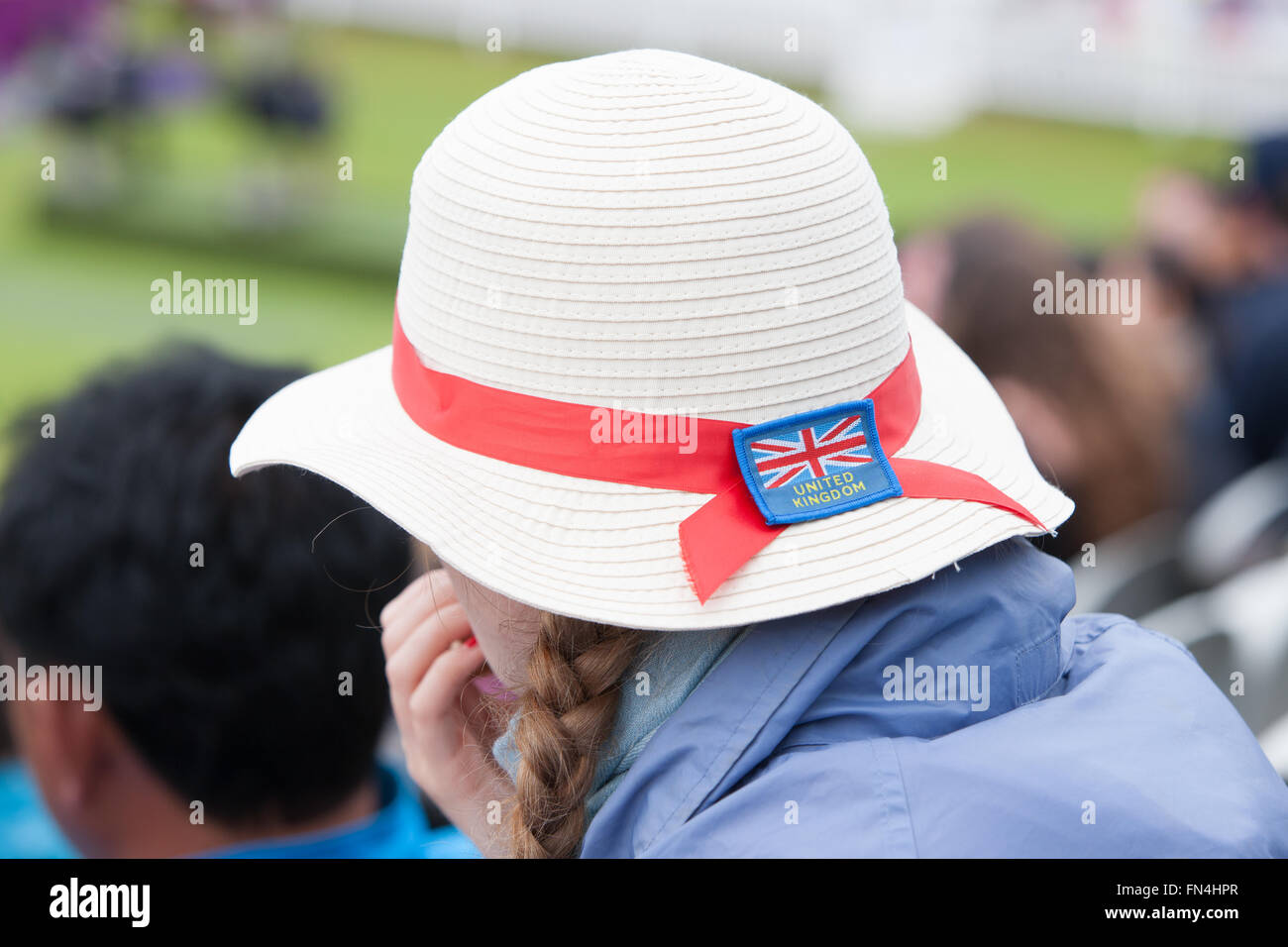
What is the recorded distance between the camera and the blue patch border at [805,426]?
4.15ft

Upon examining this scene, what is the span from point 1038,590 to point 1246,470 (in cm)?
374

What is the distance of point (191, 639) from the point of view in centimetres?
170

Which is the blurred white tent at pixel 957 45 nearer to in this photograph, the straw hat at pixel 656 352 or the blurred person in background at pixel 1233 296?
the blurred person in background at pixel 1233 296

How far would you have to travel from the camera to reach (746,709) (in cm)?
121

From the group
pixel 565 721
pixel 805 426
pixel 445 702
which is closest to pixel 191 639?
pixel 445 702

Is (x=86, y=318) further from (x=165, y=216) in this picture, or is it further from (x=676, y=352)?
(x=676, y=352)

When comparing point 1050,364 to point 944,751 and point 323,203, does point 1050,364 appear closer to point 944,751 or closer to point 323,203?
point 944,751

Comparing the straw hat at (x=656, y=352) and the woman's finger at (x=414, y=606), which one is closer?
the straw hat at (x=656, y=352)

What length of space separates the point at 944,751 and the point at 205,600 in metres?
0.99

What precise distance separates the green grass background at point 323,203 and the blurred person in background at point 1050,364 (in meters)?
5.82

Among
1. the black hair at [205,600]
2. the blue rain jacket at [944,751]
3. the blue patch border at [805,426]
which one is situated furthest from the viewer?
the black hair at [205,600]

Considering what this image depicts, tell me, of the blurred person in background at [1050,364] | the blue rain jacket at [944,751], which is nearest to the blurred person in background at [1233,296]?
the blurred person in background at [1050,364]

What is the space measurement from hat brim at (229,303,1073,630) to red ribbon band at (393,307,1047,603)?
0.01m

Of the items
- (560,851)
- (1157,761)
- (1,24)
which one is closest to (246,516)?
(560,851)
